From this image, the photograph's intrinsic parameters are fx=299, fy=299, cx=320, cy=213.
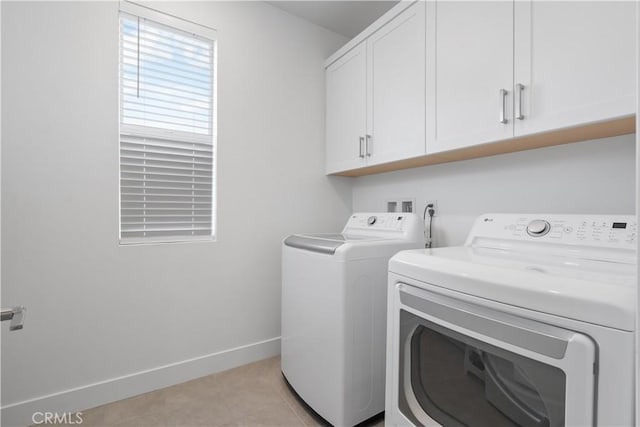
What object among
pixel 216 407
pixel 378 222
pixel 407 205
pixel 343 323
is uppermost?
pixel 407 205

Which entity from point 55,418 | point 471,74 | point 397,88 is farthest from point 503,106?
point 55,418

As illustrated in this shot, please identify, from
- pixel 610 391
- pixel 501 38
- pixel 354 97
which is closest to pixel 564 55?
pixel 501 38

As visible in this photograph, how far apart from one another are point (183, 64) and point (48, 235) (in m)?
1.21

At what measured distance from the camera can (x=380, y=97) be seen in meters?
1.87

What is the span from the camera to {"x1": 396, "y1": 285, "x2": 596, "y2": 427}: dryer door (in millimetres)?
649

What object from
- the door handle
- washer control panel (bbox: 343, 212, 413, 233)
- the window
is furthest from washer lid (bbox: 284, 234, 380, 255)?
the door handle

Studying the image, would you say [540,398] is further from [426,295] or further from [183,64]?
[183,64]

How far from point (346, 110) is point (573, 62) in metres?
1.33

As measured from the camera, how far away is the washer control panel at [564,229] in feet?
3.16

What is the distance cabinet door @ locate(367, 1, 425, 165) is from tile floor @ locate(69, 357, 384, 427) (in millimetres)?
1463

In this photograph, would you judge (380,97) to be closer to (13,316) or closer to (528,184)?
(528,184)

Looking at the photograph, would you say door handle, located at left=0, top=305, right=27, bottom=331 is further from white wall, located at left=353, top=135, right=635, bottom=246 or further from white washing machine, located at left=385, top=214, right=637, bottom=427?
white wall, located at left=353, top=135, right=635, bottom=246

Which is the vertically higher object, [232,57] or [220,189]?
[232,57]

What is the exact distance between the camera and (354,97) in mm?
2094
